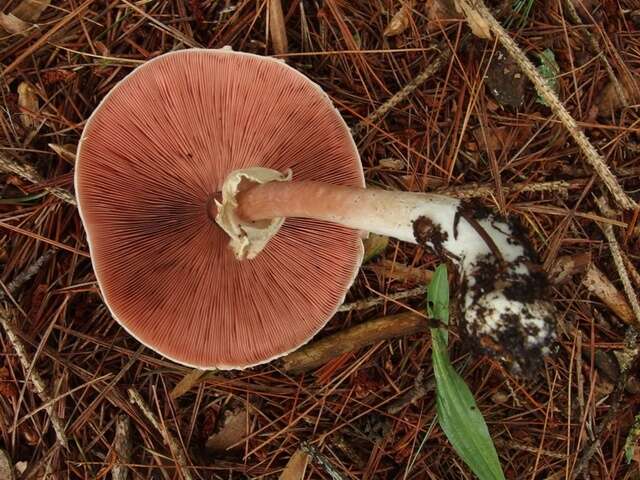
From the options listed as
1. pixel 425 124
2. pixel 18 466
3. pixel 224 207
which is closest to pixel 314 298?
pixel 224 207

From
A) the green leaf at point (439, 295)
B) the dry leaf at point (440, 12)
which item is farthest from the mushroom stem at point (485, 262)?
the dry leaf at point (440, 12)

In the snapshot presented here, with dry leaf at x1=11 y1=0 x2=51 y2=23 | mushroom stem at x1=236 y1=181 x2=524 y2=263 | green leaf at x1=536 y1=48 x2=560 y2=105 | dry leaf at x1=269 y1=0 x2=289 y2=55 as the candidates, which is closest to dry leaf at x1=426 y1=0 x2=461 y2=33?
green leaf at x1=536 y1=48 x2=560 y2=105

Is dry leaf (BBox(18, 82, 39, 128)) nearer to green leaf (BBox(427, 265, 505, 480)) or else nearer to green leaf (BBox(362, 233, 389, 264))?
green leaf (BBox(362, 233, 389, 264))

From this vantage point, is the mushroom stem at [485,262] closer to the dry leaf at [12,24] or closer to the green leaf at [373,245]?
the green leaf at [373,245]

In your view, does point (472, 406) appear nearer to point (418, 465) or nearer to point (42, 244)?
point (418, 465)

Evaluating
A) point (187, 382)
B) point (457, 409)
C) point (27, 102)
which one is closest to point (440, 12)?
point (457, 409)

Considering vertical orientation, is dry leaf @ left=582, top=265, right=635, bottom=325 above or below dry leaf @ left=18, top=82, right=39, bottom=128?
below
